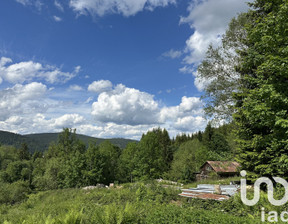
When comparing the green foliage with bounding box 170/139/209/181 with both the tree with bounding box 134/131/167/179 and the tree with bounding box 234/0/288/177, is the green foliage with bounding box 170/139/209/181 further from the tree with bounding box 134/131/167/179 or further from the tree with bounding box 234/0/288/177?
the tree with bounding box 234/0/288/177

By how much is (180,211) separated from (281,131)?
5.63 m

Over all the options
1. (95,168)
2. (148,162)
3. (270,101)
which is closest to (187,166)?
(148,162)

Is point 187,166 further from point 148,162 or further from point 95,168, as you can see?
point 95,168

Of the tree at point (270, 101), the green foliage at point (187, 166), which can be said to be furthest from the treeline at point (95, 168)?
the tree at point (270, 101)

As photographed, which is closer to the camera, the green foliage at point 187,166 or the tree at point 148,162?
the tree at point 148,162

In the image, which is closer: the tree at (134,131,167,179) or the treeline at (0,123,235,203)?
the treeline at (0,123,235,203)

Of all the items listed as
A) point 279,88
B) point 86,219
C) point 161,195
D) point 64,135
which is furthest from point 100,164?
point 279,88

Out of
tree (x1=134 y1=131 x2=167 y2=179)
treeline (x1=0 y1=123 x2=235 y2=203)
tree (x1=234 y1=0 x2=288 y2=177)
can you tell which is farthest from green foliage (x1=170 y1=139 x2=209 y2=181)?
tree (x1=234 y1=0 x2=288 y2=177)

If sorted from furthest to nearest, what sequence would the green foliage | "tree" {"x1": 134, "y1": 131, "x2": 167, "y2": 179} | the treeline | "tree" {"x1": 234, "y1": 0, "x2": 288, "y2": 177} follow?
the green foliage → "tree" {"x1": 134, "y1": 131, "x2": 167, "y2": 179} → the treeline → "tree" {"x1": 234, "y1": 0, "x2": 288, "y2": 177}

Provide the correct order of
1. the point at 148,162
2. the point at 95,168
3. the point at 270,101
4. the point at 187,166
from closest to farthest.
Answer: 1. the point at 270,101
2. the point at 95,168
3. the point at 148,162
4. the point at 187,166

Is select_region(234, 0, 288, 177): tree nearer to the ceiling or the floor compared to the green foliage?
nearer to the ceiling

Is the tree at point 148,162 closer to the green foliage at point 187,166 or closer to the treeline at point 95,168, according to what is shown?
the treeline at point 95,168

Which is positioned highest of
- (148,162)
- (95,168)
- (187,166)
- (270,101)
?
(270,101)

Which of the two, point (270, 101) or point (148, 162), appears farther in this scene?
point (148, 162)
